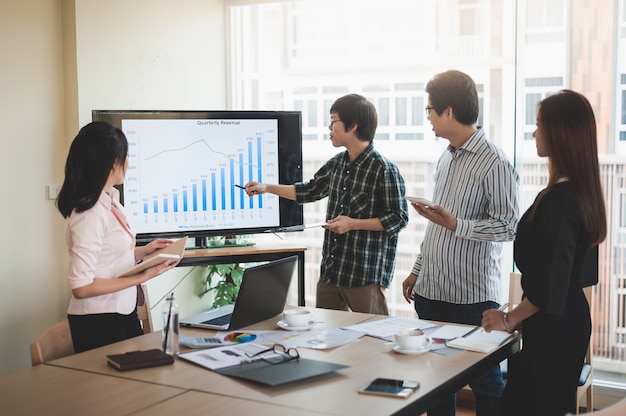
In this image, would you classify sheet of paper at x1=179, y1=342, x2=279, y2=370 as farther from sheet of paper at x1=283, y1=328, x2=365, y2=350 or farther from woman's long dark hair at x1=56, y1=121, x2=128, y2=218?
woman's long dark hair at x1=56, y1=121, x2=128, y2=218

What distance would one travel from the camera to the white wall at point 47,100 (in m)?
3.98

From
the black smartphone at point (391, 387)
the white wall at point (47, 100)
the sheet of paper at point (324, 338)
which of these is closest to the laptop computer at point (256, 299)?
Answer: the sheet of paper at point (324, 338)

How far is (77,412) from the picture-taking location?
6.49 feet

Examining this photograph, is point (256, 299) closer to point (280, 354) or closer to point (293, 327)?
point (293, 327)

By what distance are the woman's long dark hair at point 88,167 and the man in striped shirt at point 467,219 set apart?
1.21 m

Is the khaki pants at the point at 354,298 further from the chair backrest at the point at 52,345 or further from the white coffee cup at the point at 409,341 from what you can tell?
the chair backrest at the point at 52,345

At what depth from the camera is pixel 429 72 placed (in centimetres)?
456

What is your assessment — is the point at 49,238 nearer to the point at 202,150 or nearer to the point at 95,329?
the point at 202,150

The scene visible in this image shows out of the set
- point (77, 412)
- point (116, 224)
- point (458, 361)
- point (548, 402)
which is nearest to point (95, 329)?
point (116, 224)

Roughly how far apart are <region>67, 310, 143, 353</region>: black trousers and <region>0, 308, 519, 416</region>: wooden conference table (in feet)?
0.38

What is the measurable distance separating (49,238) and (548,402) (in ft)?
9.31

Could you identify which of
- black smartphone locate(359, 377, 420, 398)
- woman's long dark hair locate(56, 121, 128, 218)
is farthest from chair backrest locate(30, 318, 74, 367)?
black smartphone locate(359, 377, 420, 398)

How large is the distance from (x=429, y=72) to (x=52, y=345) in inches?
110

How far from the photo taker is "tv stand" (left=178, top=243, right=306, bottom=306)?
427cm
